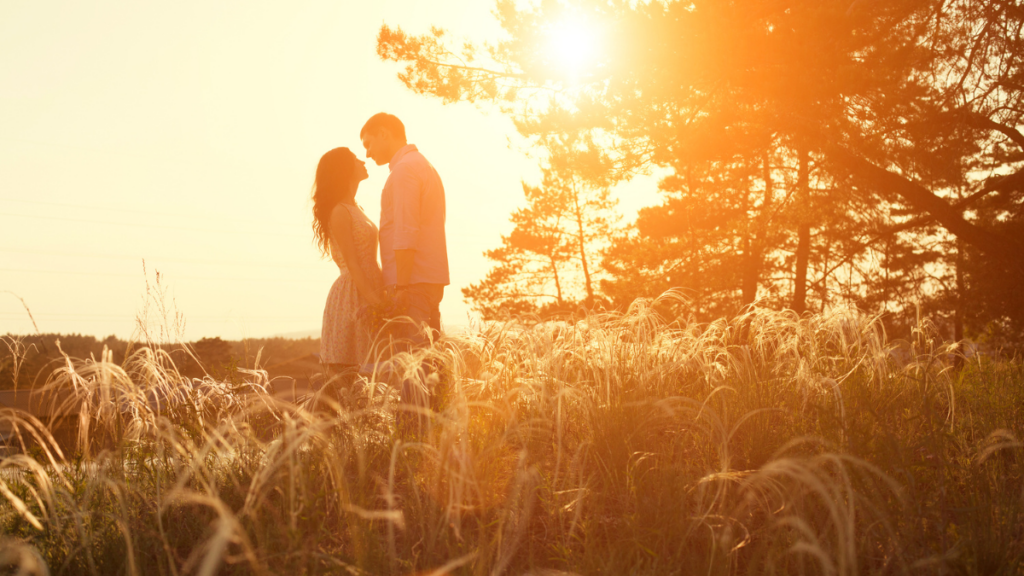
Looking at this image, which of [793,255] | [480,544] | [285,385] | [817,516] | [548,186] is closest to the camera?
[480,544]

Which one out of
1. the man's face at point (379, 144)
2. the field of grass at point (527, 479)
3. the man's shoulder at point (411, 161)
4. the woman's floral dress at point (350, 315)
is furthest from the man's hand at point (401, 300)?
the man's face at point (379, 144)

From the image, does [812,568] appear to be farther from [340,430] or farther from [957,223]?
[957,223]

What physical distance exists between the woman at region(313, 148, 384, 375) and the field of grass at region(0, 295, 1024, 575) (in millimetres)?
319

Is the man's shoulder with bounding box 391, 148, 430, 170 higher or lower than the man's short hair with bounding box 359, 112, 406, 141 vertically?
lower

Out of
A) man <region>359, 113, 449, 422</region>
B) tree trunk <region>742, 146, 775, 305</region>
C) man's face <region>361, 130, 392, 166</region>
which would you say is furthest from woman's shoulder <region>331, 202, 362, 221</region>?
tree trunk <region>742, 146, 775, 305</region>

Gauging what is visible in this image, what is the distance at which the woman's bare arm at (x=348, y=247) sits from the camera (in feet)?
11.3


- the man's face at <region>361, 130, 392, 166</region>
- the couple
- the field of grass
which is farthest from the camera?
the man's face at <region>361, 130, 392, 166</region>

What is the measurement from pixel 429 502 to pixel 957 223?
9.10 metres

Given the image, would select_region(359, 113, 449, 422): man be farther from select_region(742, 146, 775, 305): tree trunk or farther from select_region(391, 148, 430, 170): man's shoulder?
select_region(742, 146, 775, 305): tree trunk

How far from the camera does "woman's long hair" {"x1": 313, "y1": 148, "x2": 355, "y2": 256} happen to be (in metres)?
3.52

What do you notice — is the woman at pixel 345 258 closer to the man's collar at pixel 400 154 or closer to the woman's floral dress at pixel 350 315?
the woman's floral dress at pixel 350 315

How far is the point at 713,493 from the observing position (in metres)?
2.57

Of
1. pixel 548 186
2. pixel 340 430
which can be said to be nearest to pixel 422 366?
pixel 340 430

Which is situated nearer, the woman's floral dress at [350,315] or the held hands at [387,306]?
the held hands at [387,306]
